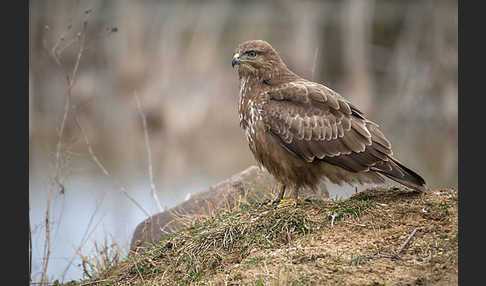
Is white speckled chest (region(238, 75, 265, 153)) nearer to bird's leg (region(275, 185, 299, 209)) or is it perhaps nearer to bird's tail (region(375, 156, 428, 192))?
bird's leg (region(275, 185, 299, 209))

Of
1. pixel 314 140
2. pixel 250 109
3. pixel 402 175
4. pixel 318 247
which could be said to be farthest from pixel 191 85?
pixel 318 247

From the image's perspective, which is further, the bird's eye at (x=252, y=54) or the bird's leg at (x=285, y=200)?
the bird's eye at (x=252, y=54)

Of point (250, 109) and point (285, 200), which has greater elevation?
point (250, 109)

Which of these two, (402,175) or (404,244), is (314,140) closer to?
(402,175)

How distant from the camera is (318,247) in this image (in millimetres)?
4664

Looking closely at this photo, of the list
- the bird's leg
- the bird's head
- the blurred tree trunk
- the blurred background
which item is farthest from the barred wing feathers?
the blurred tree trunk

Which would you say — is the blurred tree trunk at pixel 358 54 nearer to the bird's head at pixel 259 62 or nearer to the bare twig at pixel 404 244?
the bird's head at pixel 259 62

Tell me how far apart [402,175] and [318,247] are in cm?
117

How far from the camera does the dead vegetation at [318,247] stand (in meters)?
4.23

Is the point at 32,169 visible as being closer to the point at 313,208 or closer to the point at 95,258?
the point at 95,258

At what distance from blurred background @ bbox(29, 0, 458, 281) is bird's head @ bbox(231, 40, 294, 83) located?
576 centimetres

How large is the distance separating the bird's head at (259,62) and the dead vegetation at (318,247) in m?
1.39

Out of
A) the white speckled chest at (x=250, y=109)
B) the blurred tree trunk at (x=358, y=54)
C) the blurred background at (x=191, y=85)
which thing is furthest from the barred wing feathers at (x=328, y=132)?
the blurred tree trunk at (x=358, y=54)

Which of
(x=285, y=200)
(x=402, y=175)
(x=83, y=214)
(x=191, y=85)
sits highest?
(x=191, y=85)
